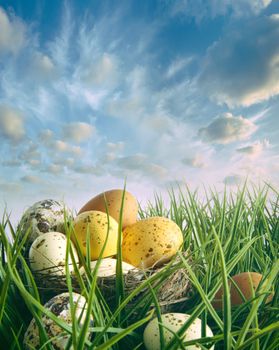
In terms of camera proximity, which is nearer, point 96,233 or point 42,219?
point 96,233

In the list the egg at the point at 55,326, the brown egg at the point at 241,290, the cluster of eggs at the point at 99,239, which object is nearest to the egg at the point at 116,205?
the cluster of eggs at the point at 99,239

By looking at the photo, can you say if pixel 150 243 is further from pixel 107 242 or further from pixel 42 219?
pixel 42 219

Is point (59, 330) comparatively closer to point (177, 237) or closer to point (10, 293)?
point (10, 293)

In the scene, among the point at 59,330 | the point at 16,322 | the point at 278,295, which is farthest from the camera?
the point at 278,295

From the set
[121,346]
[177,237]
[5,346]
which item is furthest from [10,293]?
[177,237]

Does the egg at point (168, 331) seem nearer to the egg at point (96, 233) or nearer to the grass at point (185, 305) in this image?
the grass at point (185, 305)

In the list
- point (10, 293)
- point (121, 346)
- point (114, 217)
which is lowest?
point (121, 346)

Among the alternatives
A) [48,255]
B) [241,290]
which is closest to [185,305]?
[241,290]
